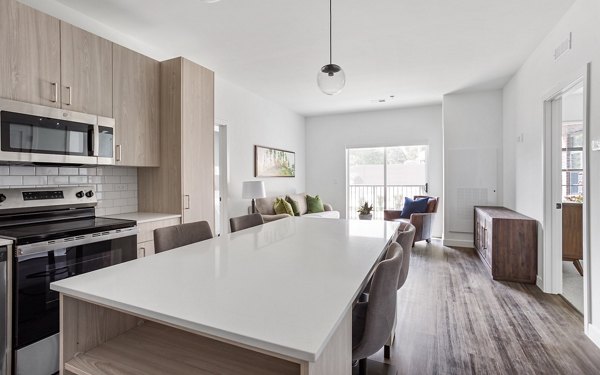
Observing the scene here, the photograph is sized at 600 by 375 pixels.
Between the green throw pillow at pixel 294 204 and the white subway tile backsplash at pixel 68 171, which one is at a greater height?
the white subway tile backsplash at pixel 68 171

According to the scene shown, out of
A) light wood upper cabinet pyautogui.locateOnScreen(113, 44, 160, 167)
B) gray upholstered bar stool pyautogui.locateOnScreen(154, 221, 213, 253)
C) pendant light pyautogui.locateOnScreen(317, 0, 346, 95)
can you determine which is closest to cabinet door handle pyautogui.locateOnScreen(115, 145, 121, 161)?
light wood upper cabinet pyautogui.locateOnScreen(113, 44, 160, 167)

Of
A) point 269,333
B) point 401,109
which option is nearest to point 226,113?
point 401,109

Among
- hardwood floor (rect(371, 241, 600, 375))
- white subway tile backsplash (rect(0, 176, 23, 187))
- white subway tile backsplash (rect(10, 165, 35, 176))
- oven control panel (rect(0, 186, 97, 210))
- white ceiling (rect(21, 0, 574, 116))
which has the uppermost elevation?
white ceiling (rect(21, 0, 574, 116))

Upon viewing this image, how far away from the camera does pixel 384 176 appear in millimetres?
6934

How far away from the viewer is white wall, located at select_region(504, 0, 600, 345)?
220cm

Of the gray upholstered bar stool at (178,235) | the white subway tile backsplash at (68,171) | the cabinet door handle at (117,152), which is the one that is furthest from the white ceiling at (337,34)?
the gray upholstered bar stool at (178,235)

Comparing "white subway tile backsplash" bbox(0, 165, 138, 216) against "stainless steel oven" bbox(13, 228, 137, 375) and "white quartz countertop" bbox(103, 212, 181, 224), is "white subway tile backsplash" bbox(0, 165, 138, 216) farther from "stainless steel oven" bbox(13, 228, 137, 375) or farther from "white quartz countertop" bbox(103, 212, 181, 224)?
"stainless steel oven" bbox(13, 228, 137, 375)

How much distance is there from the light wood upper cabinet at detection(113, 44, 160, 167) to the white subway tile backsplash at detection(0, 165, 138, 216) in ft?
1.01

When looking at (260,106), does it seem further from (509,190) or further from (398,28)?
(509,190)

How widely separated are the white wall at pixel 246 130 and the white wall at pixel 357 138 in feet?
2.76

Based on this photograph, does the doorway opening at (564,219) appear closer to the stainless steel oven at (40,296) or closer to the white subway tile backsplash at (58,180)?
the stainless steel oven at (40,296)

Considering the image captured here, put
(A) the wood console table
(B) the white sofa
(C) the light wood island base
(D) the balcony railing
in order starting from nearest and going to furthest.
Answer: (C) the light wood island base → (A) the wood console table → (B) the white sofa → (D) the balcony railing

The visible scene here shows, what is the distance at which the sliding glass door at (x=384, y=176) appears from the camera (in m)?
6.56

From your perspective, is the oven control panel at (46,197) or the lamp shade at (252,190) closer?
the oven control panel at (46,197)
